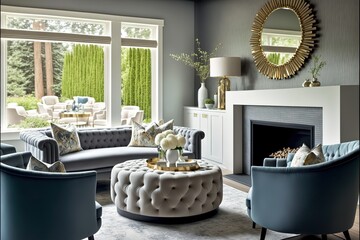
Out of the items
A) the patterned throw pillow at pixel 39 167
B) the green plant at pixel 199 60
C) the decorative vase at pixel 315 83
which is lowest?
the patterned throw pillow at pixel 39 167

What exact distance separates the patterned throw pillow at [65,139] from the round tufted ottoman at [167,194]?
1.36 meters

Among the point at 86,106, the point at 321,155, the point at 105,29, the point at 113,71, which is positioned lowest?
the point at 321,155

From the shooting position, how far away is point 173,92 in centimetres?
695

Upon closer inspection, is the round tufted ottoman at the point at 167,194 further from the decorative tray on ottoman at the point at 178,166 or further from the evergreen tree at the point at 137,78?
the evergreen tree at the point at 137,78

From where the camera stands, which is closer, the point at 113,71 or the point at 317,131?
the point at 317,131

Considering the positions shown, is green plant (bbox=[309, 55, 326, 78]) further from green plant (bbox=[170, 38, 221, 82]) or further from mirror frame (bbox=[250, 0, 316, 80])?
green plant (bbox=[170, 38, 221, 82])

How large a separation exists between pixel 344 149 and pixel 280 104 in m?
1.73

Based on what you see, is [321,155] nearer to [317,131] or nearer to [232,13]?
[317,131]

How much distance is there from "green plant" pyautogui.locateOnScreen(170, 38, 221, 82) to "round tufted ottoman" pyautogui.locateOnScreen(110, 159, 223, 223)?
10.8ft

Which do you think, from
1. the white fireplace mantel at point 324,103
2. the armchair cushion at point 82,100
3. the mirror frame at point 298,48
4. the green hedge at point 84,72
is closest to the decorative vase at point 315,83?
the white fireplace mantel at point 324,103

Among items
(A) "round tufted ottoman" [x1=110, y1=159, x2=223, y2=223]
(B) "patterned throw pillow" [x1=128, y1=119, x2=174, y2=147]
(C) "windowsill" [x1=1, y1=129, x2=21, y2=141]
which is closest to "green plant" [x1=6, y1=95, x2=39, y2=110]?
(C) "windowsill" [x1=1, y1=129, x2=21, y2=141]

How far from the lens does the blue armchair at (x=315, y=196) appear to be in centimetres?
259

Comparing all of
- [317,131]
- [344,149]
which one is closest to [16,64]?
[317,131]

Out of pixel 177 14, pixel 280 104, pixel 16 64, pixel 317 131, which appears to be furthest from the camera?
pixel 177 14
